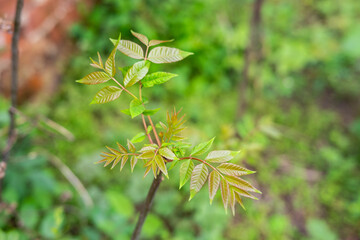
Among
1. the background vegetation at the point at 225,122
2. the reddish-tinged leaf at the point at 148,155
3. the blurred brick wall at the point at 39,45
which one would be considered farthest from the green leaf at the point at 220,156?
the blurred brick wall at the point at 39,45

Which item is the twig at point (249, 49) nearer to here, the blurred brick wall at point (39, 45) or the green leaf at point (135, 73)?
the green leaf at point (135, 73)

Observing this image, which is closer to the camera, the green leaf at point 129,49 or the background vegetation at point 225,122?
the green leaf at point 129,49

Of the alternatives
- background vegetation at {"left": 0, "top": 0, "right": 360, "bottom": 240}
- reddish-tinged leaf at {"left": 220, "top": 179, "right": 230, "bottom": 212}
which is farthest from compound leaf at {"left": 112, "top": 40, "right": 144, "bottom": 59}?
background vegetation at {"left": 0, "top": 0, "right": 360, "bottom": 240}

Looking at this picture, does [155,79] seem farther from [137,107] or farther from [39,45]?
[39,45]

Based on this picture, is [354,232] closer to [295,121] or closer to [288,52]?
[295,121]

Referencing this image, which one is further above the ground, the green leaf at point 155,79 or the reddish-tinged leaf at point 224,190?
the green leaf at point 155,79

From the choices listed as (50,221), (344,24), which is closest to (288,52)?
(344,24)

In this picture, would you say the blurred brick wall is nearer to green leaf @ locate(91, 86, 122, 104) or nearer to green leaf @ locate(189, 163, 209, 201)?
green leaf @ locate(91, 86, 122, 104)
